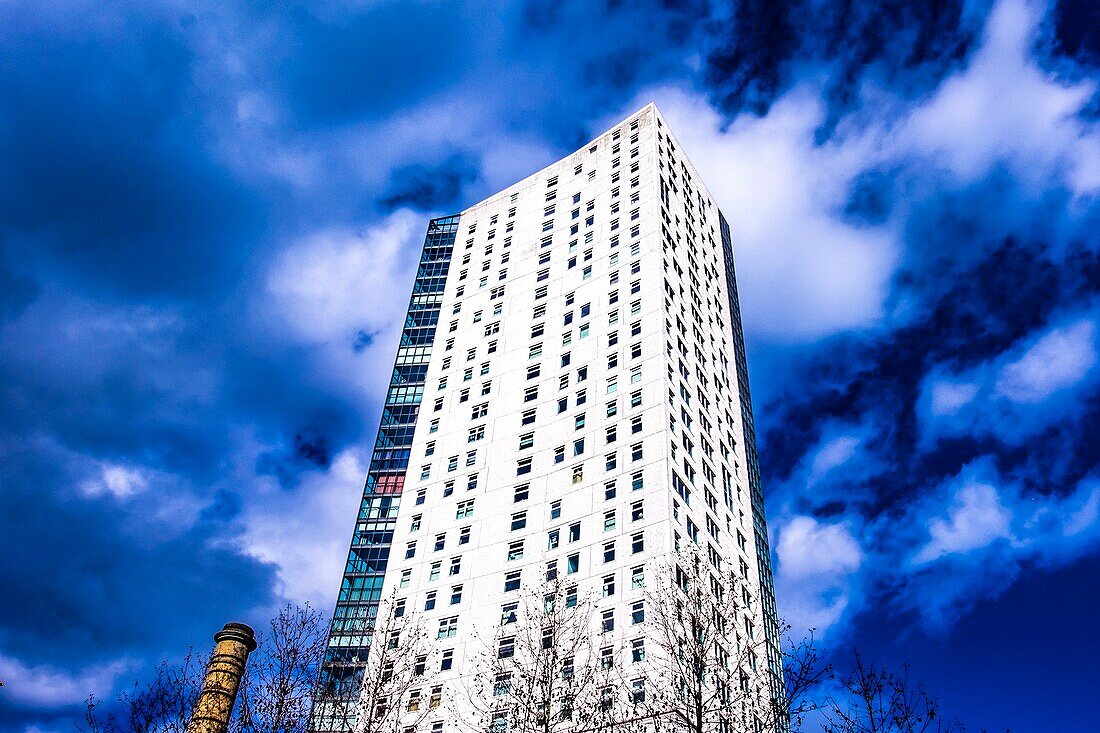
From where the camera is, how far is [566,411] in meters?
62.3

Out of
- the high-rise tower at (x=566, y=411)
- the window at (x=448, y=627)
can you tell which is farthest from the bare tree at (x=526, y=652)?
the window at (x=448, y=627)

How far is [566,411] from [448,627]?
56.1 ft

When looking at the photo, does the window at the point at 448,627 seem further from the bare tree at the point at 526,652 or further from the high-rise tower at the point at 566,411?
the bare tree at the point at 526,652

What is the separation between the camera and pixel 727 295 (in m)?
85.0

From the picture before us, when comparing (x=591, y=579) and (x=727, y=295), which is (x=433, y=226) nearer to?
(x=727, y=295)

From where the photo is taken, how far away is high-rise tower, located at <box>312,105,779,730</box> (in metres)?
54.7

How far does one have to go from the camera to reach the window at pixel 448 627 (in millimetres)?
54594

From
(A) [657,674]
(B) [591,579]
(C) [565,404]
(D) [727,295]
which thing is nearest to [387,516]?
(C) [565,404]

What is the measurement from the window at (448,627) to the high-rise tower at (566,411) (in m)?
0.14

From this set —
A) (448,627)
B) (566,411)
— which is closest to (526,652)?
(448,627)

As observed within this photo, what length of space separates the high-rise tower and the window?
0.47ft

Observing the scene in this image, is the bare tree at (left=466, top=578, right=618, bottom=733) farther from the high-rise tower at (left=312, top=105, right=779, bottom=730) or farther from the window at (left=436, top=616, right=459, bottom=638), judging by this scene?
the window at (left=436, top=616, right=459, bottom=638)

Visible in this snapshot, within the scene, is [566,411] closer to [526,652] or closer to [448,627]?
[448,627]

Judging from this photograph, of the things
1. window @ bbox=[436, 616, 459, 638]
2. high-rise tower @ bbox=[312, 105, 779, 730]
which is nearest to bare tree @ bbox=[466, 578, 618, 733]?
high-rise tower @ bbox=[312, 105, 779, 730]
